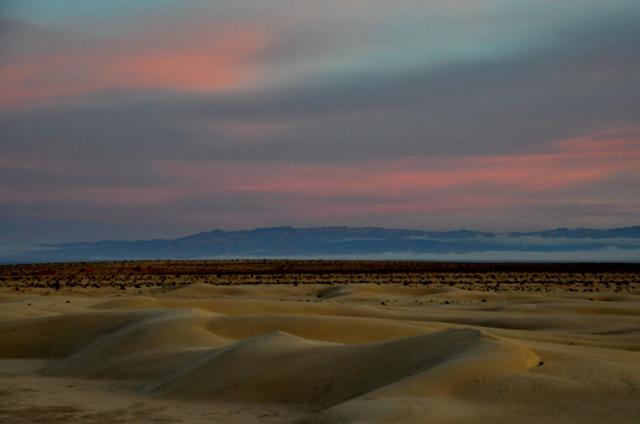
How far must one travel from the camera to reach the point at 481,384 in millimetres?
8922

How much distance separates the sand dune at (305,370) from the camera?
8.50 m

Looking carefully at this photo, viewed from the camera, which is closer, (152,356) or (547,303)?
(152,356)

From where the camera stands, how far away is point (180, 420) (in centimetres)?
924

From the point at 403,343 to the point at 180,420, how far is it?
137 inches

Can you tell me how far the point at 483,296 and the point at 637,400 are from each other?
24.1m

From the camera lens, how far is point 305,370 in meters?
11.0

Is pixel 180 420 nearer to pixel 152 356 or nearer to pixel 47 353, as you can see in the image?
pixel 152 356

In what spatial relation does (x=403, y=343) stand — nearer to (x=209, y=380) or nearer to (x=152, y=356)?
(x=209, y=380)

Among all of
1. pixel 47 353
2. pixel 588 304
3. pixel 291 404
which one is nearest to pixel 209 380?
pixel 291 404

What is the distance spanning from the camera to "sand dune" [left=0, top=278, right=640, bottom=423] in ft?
27.9

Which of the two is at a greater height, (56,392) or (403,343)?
(403,343)

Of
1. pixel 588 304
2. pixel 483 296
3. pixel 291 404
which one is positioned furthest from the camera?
pixel 483 296

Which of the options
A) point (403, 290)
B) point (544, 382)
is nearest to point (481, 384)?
point (544, 382)

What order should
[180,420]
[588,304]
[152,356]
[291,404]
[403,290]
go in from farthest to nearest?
[403,290], [588,304], [152,356], [291,404], [180,420]
